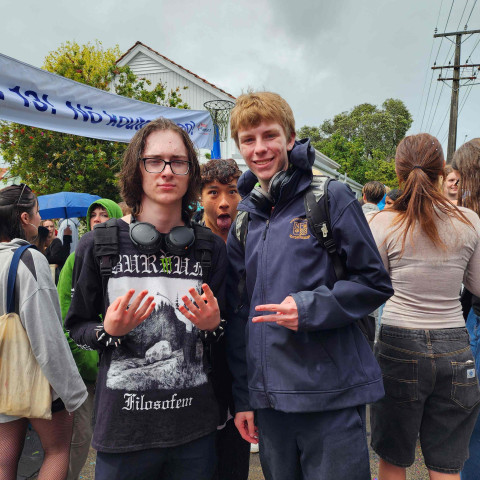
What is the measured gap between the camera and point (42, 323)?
1995 mm

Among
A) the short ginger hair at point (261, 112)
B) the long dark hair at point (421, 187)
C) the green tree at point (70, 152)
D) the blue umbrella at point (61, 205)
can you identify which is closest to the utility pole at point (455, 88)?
the green tree at point (70, 152)

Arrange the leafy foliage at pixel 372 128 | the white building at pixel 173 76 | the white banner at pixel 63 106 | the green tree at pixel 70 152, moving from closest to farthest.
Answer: the white banner at pixel 63 106 → the green tree at pixel 70 152 → the white building at pixel 173 76 → the leafy foliage at pixel 372 128

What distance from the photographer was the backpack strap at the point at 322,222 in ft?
5.03

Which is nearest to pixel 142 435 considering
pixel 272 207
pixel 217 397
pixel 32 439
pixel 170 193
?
pixel 217 397

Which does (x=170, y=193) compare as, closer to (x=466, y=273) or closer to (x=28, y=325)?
(x=28, y=325)

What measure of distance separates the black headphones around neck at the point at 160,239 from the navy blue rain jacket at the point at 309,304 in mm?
319

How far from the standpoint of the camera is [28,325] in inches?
77.7

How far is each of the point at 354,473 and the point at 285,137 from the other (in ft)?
4.80

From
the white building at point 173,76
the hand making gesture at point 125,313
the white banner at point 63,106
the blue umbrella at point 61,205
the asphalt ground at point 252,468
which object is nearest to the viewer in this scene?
the hand making gesture at point 125,313

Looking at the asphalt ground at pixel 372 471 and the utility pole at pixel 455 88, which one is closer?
the asphalt ground at pixel 372 471

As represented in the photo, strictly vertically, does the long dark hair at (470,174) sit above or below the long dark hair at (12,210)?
above

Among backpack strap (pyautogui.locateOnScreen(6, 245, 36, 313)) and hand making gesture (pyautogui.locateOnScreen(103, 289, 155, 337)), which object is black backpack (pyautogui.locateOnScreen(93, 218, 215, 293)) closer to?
hand making gesture (pyautogui.locateOnScreen(103, 289, 155, 337))

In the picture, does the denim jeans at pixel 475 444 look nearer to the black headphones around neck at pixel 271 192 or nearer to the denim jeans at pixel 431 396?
the denim jeans at pixel 431 396

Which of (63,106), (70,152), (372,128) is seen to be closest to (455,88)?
(70,152)
